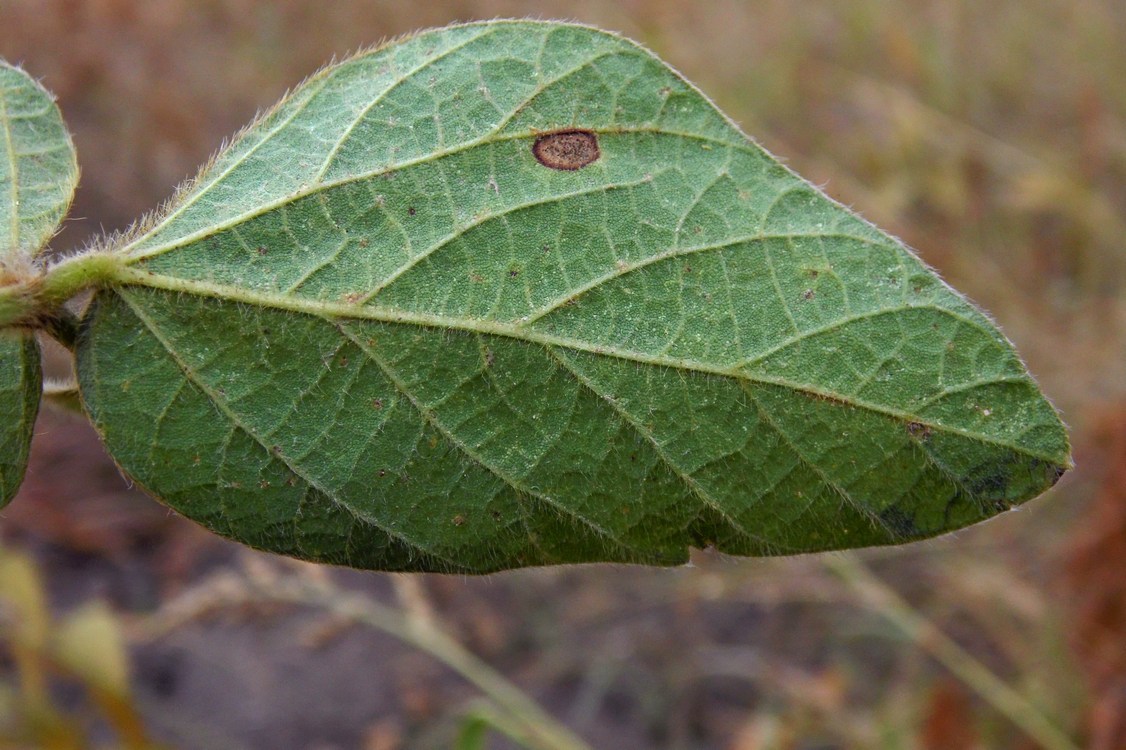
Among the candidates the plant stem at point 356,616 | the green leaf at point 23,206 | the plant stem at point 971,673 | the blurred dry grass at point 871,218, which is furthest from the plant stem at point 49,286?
the plant stem at point 971,673

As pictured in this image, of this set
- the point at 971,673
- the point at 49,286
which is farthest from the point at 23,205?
the point at 971,673

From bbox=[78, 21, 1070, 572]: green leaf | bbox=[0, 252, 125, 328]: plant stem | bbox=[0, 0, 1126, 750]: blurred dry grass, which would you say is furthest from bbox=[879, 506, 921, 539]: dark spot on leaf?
bbox=[0, 0, 1126, 750]: blurred dry grass

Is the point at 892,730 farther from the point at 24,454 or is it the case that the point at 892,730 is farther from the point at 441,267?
the point at 24,454

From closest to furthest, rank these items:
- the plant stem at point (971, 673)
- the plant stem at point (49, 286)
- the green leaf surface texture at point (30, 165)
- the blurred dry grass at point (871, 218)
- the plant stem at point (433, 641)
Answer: the plant stem at point (49, 286) → the green leaf surface texture at point (30, 165) → the plant stem at point (433, 641) → the plant stem at point (971, 673) → the blurred dry grass at point (871, 218)

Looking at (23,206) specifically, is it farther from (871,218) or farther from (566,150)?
(871,218)

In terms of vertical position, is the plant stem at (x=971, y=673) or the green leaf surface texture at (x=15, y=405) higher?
the green leaf surface texture at (x=15, y=405)

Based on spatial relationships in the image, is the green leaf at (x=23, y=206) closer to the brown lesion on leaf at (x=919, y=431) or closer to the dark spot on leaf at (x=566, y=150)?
the dark spot on leaf at (x=566, y=150)

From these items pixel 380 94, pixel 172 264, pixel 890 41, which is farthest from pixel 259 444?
pixel 890 41
